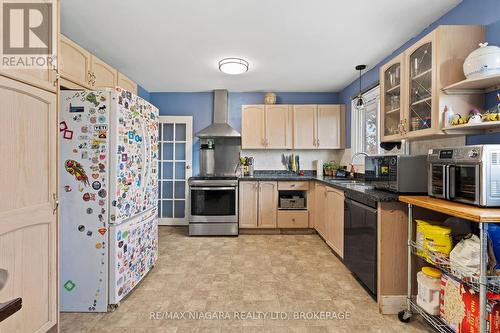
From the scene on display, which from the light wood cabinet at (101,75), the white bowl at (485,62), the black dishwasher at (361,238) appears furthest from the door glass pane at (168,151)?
the white bowl at (485,62)

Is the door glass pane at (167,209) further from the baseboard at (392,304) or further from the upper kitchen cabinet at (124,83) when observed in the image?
the baseboard at (392,304)

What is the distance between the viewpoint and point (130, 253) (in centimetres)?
217

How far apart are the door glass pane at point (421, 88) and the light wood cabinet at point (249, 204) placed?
243cm

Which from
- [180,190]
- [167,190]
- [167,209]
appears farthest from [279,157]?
[167,209]

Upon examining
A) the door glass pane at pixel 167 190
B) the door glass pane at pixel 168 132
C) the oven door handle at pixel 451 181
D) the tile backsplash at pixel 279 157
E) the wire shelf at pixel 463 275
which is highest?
the door glass pane at pixel 168 132

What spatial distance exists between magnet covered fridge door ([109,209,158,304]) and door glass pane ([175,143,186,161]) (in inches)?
78.1

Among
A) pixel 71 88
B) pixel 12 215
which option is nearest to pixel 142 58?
pixel 71 88

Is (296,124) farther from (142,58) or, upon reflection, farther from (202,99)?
(142,58)

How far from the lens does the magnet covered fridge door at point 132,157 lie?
6.45ft

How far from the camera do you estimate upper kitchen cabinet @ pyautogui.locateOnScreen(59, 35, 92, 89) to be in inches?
80.7

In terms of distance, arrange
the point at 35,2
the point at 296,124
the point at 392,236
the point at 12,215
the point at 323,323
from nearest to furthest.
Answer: the point at 12,215
the point at 35,2
the point at 323,323
the point at 392,236
the point at 296,124

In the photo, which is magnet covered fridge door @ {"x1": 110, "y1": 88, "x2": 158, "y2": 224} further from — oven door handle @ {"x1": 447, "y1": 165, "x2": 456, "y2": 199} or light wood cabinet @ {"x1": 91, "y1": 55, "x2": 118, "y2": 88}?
oven door handle @ {"x1": 447, "y1": 165, "x2": 456, "y2": 199}

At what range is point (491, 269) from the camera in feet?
4.36

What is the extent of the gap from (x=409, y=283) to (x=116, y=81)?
3.48 m
